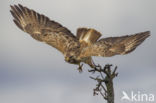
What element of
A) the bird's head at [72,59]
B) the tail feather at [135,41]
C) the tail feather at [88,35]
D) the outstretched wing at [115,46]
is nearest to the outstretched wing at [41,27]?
the tail feather at [88,35]

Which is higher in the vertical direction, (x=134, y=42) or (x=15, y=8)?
(x=15, y=8)

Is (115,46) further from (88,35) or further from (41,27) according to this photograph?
(41,27)

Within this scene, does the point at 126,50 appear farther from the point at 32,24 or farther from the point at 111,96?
the point at 32,24

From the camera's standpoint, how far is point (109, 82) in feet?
42.7

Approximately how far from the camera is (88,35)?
17.7 m

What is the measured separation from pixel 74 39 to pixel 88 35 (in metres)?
0.56

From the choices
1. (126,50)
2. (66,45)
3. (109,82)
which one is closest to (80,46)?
(66,45)

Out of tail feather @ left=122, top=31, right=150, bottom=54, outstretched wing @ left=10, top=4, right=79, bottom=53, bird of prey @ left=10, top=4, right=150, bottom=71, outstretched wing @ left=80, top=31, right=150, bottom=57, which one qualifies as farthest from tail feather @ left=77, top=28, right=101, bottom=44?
tail feather @ left=122, top=31, right=150, bottom=54

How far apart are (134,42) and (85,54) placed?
1.59m

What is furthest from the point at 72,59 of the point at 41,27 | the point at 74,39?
the point at 41,27

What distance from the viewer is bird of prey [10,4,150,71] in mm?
14758

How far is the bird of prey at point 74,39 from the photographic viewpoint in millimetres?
14758

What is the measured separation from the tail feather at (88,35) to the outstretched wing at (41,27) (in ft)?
0.91

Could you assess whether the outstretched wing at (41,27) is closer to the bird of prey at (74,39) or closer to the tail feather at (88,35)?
the bird of prey at (74,39)
